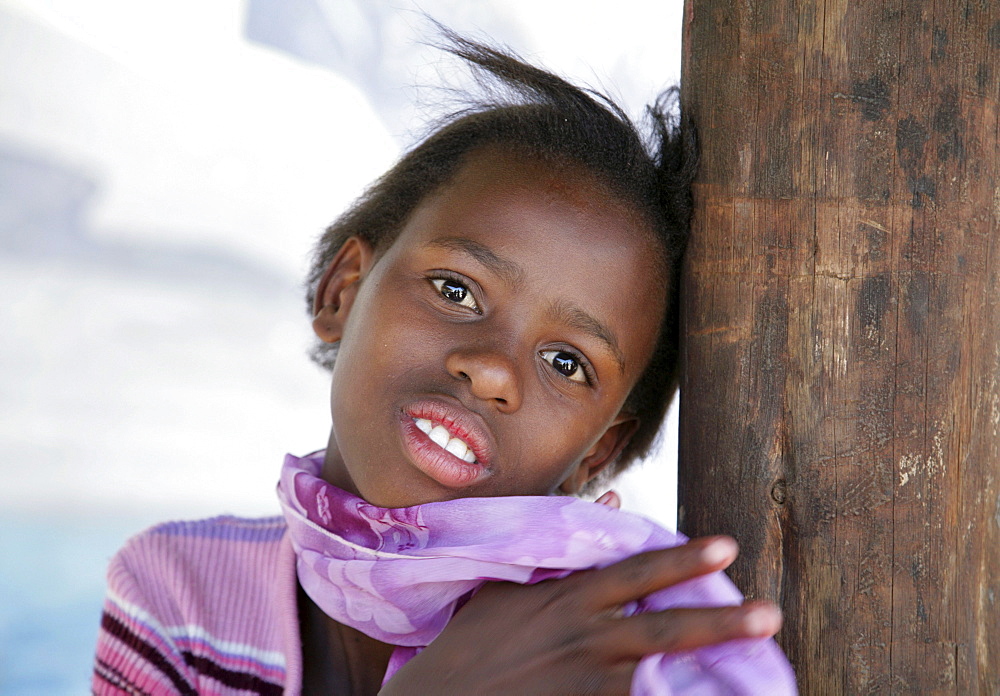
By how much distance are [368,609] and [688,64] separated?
3.77 feet

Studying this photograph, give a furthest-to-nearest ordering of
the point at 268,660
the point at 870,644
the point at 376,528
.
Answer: the point at 268,660, the point at 376,528, the point at 870,644

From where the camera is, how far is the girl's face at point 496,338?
1433mm

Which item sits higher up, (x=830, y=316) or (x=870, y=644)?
(x=830, y=316)

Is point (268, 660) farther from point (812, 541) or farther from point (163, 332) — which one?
point (163, 332)

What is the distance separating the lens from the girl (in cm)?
114

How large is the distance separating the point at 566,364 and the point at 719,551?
586 mm

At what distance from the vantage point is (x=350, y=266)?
1.84 m

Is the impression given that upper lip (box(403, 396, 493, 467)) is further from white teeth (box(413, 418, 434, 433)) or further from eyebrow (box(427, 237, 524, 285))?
eyebrow (box(427, 237, 524, 285))

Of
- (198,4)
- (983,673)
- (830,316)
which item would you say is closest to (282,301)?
(198,4)

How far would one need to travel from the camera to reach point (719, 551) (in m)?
1.06

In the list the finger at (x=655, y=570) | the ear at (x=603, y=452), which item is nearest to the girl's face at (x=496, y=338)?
the ear at (x=603, y=452)

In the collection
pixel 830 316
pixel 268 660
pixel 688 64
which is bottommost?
pixel 268 660

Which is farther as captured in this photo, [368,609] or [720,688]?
[368,609]

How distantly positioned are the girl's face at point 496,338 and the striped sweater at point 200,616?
1.32 ft
